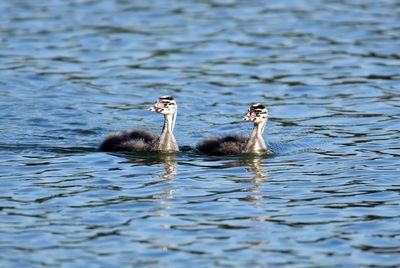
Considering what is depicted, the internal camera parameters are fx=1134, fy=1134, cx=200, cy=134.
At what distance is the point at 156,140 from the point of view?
1844 centimetres

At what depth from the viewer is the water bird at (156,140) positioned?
719 inches

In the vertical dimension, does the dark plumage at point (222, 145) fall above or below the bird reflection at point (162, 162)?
above

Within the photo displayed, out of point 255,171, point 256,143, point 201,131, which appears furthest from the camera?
point 201,131

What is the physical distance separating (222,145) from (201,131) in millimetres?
2363

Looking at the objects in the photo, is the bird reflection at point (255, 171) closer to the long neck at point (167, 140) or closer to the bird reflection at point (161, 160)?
the bird reflection at point (161, 160)

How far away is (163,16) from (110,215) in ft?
58.8

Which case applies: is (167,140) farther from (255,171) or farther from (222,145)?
(255,171)

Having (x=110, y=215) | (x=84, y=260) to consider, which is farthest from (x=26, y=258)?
(x=110, y=215)

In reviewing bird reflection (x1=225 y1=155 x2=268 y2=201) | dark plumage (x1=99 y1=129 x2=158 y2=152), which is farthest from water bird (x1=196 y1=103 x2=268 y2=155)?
dark plumage (x1=99 y1=129 x2=158 y2=152)

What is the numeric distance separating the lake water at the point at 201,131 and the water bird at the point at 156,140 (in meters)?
0.23

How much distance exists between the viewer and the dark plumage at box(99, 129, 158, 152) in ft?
60.1

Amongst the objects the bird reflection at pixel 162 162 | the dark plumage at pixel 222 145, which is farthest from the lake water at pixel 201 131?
the dark plumage at pixel 222 145

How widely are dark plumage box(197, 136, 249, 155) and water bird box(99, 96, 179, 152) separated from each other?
491mm

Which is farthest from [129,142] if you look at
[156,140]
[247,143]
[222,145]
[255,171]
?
[255,171]
